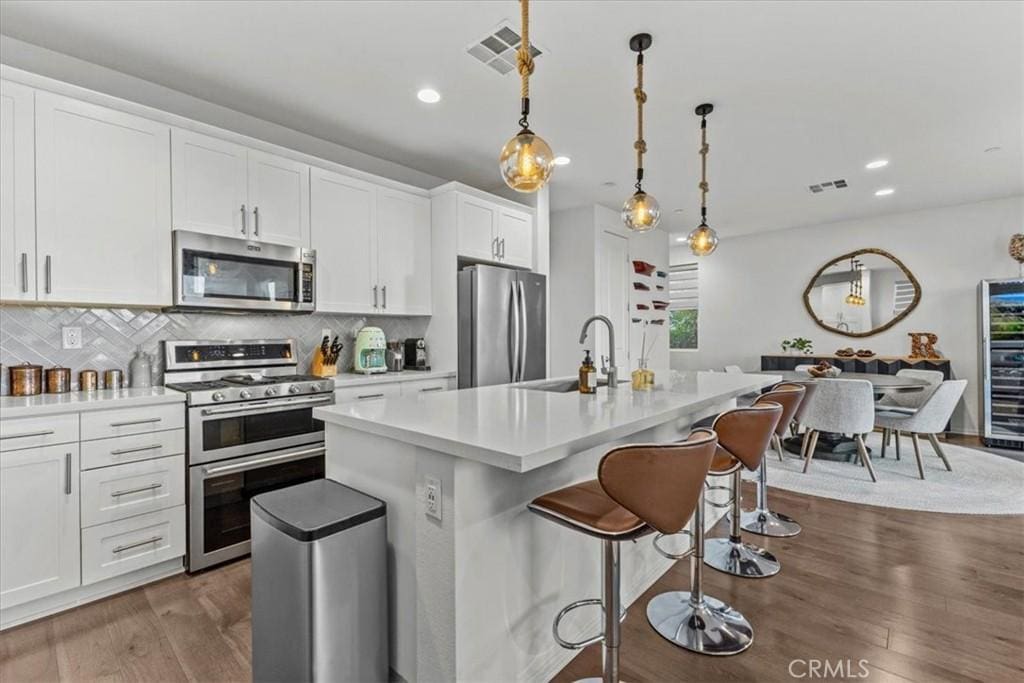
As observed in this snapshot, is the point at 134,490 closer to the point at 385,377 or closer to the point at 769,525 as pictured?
the point at 385,377

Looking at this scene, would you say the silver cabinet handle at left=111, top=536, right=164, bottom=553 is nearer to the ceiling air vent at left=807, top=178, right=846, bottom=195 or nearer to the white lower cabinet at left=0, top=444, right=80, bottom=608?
the white lower cabinet at left=0, top=444, right=80, bottom=608

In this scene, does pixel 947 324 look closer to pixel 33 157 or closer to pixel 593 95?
pixel 593 95

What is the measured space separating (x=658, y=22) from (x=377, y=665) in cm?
300

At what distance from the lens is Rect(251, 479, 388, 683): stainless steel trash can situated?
140cm

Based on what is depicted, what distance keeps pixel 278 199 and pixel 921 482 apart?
538 cm

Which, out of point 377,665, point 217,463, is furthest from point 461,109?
point 377,665

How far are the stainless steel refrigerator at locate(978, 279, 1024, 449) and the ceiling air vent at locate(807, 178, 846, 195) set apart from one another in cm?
197

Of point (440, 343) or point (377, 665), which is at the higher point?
point (440, 343)

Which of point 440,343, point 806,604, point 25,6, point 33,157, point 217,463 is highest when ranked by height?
point 25,6

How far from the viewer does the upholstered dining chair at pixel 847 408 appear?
12.6 ft

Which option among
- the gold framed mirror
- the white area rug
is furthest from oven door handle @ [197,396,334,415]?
the gold framed mirror

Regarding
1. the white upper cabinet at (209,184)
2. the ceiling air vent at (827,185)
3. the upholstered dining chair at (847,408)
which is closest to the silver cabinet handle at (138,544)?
the white upper cabinet at (209,184)

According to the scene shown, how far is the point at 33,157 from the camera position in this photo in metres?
2.26

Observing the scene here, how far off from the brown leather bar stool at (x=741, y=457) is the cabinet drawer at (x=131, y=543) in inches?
104
